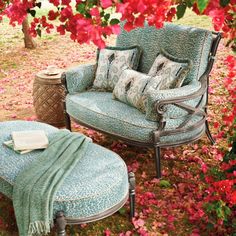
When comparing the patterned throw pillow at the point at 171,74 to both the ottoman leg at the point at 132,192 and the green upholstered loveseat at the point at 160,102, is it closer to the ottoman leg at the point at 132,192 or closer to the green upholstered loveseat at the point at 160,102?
the green upholstered loveseat at the point at 160,102

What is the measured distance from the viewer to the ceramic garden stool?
8.93ft

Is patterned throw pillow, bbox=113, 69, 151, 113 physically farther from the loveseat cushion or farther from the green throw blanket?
the green throw blanket

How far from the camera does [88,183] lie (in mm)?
2803

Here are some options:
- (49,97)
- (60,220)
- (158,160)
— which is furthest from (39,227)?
(49,97)

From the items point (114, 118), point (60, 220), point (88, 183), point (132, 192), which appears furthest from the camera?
point (114, 118)

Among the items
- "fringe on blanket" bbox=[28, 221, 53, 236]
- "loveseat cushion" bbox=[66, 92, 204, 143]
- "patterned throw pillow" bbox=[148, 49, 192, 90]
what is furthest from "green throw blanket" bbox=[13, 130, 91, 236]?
"patterned throw pillow" bbox=[148, 49, 192, 90]

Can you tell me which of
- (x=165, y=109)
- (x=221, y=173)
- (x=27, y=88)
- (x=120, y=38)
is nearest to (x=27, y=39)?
(x=27, y=88)

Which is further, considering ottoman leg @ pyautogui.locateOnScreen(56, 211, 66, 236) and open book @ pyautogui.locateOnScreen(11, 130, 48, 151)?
open book @ pyautogui.locateOnScreen(11, 130, 48, 151)

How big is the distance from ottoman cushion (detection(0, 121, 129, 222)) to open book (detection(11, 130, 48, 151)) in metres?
0.05

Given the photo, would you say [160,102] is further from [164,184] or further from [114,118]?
[164,184]

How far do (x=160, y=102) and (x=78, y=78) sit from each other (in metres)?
1.25

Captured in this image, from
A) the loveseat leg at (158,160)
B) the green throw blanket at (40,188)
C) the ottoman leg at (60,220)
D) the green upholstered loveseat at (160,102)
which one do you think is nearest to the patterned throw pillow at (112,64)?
the green upholstered loveseat at (160,102)

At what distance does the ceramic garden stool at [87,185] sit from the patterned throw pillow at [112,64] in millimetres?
1341

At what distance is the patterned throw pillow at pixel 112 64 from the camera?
4466 mm
